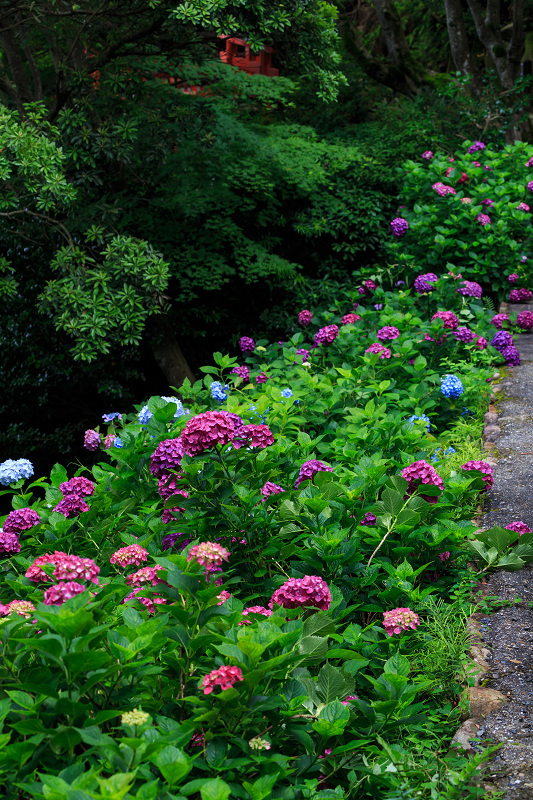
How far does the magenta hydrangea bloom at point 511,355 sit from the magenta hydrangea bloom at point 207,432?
330 cm

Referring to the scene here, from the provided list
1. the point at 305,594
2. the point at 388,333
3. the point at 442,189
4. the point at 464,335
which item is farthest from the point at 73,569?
the point at 442,189

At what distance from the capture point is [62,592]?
1.55 metres

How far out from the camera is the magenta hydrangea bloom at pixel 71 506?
8.55 feet

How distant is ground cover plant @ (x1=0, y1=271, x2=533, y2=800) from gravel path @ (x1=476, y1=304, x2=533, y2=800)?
0.34 ft

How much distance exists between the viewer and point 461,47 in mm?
9336

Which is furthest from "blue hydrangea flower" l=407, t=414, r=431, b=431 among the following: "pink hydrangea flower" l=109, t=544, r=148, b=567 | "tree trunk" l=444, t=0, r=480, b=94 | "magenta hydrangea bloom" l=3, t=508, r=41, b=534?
"tree trunk" l=444, t=0, r=480, b=94

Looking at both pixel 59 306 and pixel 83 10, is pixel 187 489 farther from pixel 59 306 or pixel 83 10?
pixel 83 10

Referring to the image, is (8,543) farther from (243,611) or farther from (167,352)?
(167,352)

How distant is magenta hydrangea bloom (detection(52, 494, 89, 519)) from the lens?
2.61m

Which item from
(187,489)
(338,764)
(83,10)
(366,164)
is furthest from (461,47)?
(338,764)

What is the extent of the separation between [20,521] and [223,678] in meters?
1.41

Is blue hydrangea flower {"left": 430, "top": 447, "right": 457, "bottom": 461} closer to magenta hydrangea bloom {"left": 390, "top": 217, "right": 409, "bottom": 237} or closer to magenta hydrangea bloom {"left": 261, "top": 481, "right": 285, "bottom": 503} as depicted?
magenta hydrangea bloom {"left": 261, "top": 481, "right": 285, "bottom": 503}

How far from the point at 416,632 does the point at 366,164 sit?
21.5ft

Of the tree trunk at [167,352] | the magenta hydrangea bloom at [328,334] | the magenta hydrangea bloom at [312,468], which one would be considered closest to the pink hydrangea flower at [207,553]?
the magenta hydrangea bloom at [312,468]
